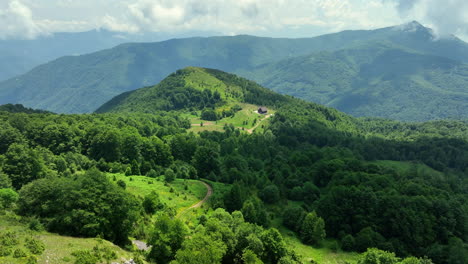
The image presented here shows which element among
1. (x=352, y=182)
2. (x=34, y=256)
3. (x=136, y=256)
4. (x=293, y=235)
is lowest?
(x=293, y=235)

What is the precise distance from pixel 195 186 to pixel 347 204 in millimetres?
45130

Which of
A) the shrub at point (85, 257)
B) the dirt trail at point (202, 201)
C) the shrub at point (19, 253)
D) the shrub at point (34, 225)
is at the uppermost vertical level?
the shrub at point (19, 253)

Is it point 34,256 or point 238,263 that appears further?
point 238,263

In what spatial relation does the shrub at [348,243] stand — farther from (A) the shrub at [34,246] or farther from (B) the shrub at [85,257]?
(A) the shrub at [34,246]

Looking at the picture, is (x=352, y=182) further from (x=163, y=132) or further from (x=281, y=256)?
(x=163, y=132)

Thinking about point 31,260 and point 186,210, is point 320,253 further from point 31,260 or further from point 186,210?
point 31,260

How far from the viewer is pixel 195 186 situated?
87250 mm

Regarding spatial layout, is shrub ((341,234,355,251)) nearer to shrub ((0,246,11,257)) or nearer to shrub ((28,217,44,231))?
shrub ((28,217,44,231))

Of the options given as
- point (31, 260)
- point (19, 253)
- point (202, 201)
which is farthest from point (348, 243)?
point (19, 253)

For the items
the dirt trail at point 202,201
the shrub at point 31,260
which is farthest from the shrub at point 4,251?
the dirt trail at point 202,201

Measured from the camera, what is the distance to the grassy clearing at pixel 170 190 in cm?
7088

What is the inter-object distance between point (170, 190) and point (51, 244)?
40.2m

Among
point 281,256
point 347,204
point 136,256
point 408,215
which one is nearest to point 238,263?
point 281,256

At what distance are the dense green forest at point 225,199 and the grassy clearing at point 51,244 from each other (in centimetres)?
183
